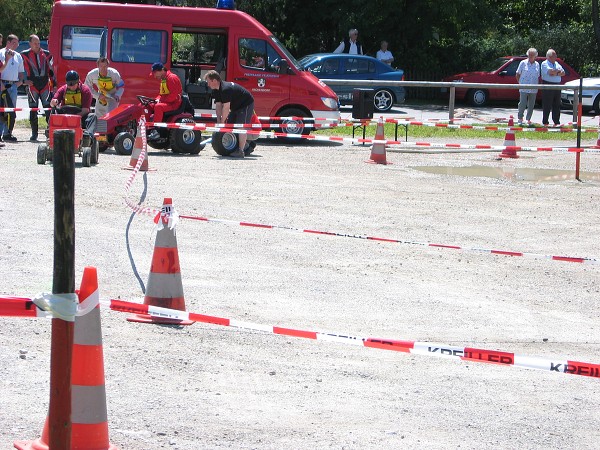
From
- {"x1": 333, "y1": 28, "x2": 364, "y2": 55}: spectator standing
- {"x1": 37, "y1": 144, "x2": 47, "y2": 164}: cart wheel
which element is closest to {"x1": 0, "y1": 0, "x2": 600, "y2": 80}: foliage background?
{"x1": 333, "y1": 28, "x2": 364, "y2": 55}: spectator standing

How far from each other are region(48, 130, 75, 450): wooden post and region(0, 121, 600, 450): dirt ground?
81 cm

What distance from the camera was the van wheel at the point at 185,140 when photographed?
57.3 ft

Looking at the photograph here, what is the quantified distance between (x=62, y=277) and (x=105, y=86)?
14687 millimetres

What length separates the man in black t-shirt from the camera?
1750 cm

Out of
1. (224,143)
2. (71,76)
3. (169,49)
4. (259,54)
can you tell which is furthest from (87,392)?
(259,54)

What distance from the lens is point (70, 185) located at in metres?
4.19

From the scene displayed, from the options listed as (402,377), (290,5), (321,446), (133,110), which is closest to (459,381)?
(402,377)

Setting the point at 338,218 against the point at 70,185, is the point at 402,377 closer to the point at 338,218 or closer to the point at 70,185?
the point at 70,185

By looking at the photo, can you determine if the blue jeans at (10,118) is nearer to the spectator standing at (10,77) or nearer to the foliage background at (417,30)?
the spectator standing at (10,77)

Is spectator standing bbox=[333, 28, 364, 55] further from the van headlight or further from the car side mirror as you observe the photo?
the car side mirror

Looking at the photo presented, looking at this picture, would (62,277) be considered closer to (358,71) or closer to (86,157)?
(86,157)

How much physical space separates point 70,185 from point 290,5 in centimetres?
3504

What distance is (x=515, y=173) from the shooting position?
55.4 ft

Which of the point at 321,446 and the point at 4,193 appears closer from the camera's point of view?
the point at 321,446
